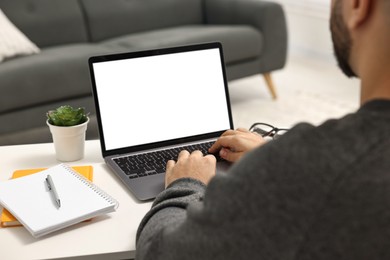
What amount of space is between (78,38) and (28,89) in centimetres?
73

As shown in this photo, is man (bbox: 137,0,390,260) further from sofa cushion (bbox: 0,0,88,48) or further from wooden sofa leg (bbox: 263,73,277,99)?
wooden sofa leg (bbox: 263,73,277,99)

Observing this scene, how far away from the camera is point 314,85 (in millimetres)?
3889

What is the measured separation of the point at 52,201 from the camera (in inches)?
42.9

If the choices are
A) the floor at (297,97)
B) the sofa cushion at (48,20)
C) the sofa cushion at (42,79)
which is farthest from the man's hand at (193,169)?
the sofa cushion at (48,20)

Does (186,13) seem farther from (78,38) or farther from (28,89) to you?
(28,89)

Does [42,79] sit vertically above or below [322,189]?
below

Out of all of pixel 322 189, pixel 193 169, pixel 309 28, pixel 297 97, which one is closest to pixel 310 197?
pixel 322 189

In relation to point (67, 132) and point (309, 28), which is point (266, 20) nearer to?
point (309, 28)

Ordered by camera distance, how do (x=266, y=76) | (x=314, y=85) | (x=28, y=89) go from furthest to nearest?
(x=314, y=85)
(x=266, y=76)
(x=28, y=89)

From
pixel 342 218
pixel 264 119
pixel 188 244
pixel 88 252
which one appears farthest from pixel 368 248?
pixel 264 119

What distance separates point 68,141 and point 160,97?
0.87 feet

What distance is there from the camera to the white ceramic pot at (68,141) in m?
1.36

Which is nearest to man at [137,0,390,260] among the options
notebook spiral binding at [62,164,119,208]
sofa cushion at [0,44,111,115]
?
notebook spiral binding at [62,164,119,208]

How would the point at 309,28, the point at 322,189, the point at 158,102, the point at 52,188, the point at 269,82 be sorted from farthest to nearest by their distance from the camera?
the point at 309,28, the point at 269,82, the point at 158,102, the point at 52,188, the point at 322,189
